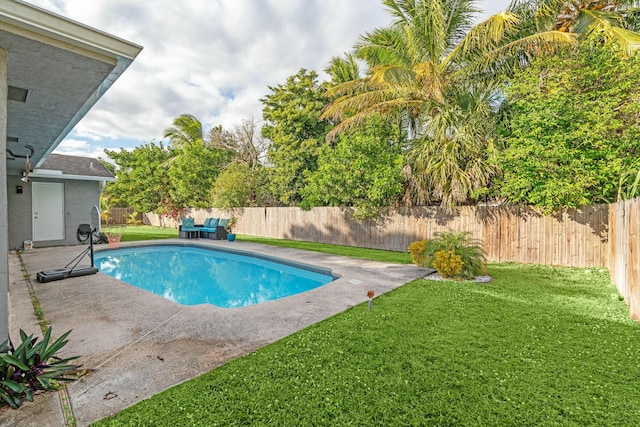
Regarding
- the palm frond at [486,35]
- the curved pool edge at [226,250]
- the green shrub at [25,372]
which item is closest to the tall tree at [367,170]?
the palm frond at [486,35]

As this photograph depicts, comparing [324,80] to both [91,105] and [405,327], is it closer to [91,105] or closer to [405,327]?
[91,105]

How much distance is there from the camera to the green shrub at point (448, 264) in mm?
5887

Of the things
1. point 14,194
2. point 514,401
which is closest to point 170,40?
point 14,194

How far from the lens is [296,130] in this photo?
51.6 ft

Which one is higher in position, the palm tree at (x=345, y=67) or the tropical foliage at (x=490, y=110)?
the palm tree at (x=345, y=67)

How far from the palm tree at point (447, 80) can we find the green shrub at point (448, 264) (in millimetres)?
3214

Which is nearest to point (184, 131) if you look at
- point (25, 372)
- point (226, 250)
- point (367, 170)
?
point (226, 250)

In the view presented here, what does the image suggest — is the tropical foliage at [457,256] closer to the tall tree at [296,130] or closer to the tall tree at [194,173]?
the tall tree at [296,130]

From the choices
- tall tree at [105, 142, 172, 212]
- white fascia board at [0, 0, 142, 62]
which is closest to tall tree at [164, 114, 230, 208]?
tall tree at [105, 142, 172, 212]

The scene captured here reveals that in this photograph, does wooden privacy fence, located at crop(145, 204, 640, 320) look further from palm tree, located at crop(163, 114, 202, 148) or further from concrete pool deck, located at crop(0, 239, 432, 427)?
palm tree, located at crop(163, 114, 202, 148)

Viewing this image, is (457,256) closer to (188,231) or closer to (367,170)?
(367,170)

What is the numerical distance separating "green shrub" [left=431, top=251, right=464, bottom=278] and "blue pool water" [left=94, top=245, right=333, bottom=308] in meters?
2.43

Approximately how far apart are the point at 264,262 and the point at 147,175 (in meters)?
18.0

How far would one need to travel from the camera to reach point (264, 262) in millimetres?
9273
